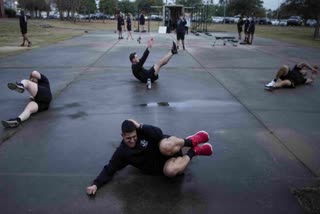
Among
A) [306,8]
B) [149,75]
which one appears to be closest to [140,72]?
[149,75]

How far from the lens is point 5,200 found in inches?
147

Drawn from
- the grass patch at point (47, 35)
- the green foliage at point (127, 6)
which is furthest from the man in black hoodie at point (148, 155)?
the green foliage at point (127, 6)

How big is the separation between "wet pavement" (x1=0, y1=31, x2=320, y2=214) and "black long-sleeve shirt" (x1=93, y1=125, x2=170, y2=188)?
0.17 m

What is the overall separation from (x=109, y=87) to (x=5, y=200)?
5622 millimetres

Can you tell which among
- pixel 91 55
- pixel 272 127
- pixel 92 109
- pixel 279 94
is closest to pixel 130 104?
pixel 92 109

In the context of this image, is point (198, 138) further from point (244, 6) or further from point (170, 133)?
point (244, 6)

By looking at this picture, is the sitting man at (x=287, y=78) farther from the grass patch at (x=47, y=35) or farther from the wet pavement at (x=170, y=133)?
the grass patch at (x=47, y=35)

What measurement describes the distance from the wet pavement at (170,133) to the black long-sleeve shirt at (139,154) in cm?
17

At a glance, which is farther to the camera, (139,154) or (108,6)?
(108,6)

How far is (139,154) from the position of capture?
410 centimetres

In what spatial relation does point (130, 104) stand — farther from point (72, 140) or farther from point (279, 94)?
point (279, 94)

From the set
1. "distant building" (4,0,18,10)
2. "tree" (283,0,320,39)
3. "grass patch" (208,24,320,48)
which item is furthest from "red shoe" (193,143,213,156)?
"distant building" (4,0,18,10)

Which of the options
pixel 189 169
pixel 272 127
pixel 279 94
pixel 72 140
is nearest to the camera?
pixel 189 169

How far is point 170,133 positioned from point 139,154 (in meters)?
1.65
